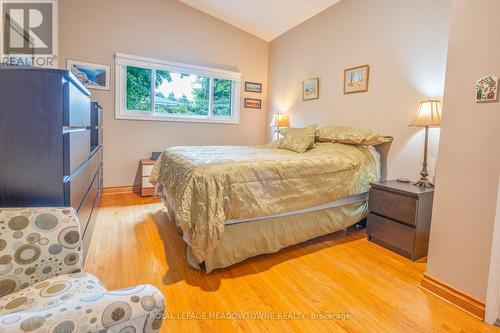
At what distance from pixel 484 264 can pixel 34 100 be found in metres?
2.39

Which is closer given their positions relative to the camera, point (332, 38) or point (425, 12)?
point (425, 12)

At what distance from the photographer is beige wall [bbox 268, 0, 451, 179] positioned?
2.50 metres

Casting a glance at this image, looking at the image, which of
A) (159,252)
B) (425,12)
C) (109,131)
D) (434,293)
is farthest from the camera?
(109,131)

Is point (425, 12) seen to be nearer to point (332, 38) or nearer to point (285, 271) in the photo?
point (332, 38)

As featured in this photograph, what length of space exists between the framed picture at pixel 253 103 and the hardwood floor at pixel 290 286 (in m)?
2.99

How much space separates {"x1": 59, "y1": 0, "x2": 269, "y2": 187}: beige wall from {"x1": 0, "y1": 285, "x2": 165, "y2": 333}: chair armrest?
377 cm

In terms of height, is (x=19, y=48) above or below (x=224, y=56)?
below

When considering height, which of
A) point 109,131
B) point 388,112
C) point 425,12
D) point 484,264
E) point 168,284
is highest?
point 425,12

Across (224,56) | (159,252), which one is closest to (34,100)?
(159,252)

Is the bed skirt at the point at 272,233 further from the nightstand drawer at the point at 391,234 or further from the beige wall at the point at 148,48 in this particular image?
the beige wall at the point at 148,48

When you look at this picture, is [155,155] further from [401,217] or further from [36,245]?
[401,217]

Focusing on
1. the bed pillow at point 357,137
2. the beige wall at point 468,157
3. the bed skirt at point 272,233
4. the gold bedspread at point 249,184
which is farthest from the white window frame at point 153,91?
the beige wall at point 468,157

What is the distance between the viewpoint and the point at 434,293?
1734 mm

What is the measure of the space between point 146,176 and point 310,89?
8.89 ft
